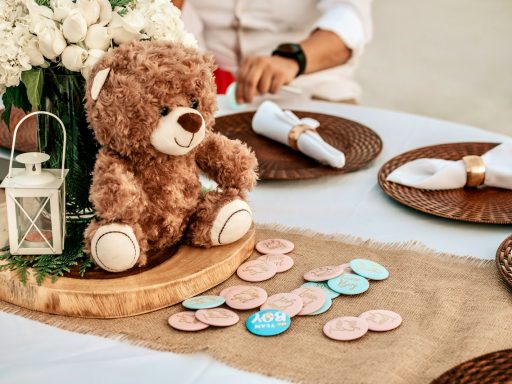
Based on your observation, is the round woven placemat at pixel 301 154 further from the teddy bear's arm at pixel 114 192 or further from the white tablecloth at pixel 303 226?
the teddy bear's arm at pixel 114 192

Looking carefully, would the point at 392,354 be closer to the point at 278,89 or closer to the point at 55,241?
the point at 55,241

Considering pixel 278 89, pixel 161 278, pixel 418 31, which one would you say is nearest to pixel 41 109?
pixel 161 278

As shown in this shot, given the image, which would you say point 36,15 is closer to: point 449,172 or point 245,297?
point 245,297

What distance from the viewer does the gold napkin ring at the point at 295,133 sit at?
112cm

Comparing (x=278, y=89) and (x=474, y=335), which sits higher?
(x=278, y=89)

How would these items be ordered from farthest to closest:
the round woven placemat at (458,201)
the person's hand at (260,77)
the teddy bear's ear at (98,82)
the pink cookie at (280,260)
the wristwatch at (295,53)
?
1. the wristwatch at (295,53)
2. the person's hand at (260,77)
3. the round woven placemat at (458,201)
4. the pink cookie at (280,260)
5. the teddy bear's ear at (98,82)

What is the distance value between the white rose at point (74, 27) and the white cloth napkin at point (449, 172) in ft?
1.60

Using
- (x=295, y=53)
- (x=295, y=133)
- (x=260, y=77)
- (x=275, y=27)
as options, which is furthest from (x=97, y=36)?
(x=275, y=27)

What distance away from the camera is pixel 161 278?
73cm

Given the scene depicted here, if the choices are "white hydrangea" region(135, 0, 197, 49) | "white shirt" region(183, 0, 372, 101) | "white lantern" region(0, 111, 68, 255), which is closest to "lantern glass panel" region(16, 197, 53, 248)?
"white lantern" region(0, 111, 68, 255)

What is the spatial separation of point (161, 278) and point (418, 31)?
363cm

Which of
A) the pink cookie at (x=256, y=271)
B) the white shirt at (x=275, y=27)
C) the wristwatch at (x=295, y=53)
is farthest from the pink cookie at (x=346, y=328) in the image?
the white shirt at (x=275, y=27)

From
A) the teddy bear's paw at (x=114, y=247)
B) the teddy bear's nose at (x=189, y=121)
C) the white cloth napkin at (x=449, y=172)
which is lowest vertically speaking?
the teddy bear's paw at (x=114, y=247)

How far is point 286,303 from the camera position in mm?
720
